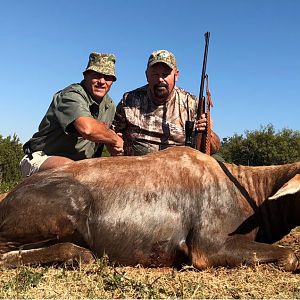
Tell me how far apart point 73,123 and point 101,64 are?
1.03m

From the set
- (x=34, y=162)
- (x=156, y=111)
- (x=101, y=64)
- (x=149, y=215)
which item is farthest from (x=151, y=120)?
(x=149, y=215)

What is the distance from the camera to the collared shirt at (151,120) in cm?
743

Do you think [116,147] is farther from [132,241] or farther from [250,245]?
[250,245]

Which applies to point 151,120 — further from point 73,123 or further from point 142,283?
point 142,283

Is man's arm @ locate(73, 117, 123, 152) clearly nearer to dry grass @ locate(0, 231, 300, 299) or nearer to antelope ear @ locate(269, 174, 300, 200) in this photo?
dry grass @ locate(0, 231, 300, 299)

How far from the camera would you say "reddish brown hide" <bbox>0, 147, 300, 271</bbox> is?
14.5 ft

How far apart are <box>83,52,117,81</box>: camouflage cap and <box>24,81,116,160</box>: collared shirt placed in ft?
1.02

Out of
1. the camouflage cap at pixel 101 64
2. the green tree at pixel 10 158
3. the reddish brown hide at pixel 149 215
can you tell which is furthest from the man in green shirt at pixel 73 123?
the green tree at pixel 10 158

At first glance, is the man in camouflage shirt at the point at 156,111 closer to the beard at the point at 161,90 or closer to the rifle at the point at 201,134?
the beard at the point at 161,90

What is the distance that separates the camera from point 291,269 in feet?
14.3

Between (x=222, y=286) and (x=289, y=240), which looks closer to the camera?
(x=222, y=286)

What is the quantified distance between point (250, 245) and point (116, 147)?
2438 millimetres

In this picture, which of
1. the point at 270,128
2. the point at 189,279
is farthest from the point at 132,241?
the point at 270,128

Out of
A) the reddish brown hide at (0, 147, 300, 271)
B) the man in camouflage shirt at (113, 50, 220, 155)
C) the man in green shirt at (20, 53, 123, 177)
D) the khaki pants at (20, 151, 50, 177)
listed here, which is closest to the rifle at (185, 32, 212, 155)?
the man in camouflage shirt at (113, 50, 220, 155)
